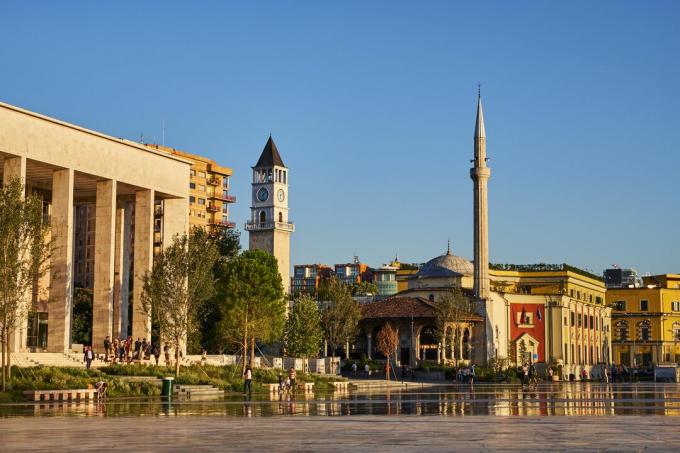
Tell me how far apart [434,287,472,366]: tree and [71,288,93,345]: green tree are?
29570 millimetres

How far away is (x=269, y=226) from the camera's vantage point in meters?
105

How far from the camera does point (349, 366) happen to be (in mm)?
85312

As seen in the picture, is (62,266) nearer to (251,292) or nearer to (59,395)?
(59,395)

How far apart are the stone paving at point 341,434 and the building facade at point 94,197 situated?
75.0ft

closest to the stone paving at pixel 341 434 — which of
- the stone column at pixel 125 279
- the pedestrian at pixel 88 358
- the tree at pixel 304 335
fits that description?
the pedestrian at pixel 88 358

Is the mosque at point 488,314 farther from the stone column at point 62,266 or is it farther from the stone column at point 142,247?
the stone column at point 62,266

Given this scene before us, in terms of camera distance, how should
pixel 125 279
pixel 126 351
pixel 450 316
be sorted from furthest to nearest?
pixel 450 316 → pixel 125 279 → pixel 126 351

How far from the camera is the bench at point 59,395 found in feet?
116

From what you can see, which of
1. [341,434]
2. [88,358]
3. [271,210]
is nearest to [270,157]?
[271,210]

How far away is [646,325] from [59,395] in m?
107

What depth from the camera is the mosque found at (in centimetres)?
9181

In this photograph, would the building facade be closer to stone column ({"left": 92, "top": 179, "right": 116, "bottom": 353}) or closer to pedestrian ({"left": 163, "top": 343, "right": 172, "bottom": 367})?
stone column ({"left": 92, "top": 179, "right": 116, "bottom": 353})

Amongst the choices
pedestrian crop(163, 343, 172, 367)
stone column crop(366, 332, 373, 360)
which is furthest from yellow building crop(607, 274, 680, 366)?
pedestrian crop(163, 343, 172, 367)

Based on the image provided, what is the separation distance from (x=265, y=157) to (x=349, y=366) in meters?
32.7
